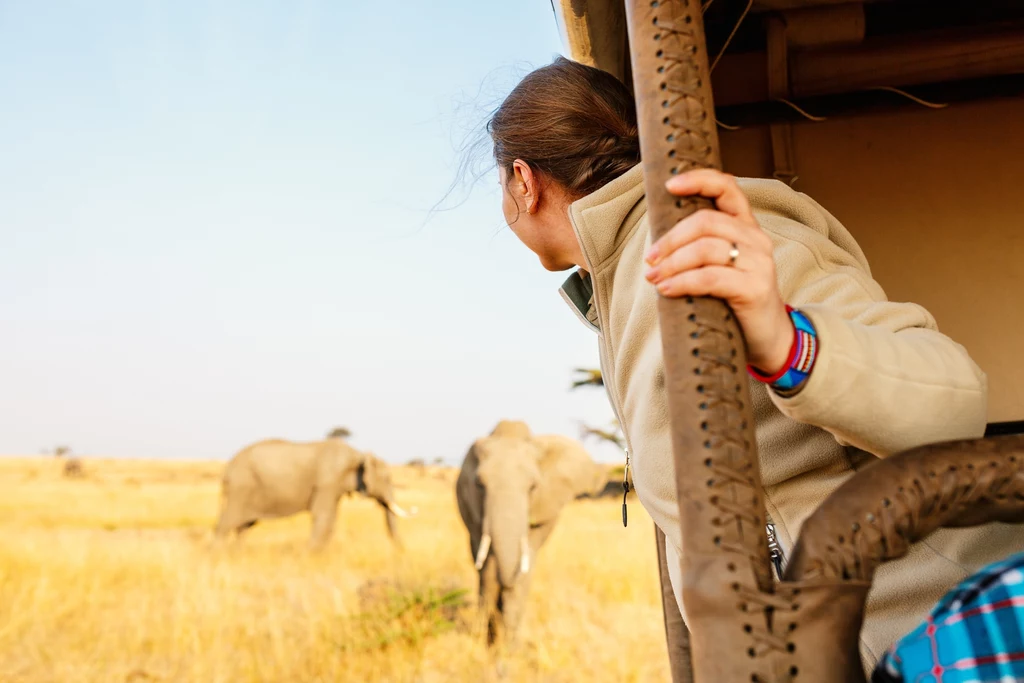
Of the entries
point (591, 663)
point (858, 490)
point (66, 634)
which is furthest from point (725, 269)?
point (66, 634)

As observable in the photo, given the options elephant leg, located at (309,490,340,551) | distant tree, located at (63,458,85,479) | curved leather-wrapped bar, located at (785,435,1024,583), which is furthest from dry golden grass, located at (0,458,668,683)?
distant tree, located at (63,458,85,479)

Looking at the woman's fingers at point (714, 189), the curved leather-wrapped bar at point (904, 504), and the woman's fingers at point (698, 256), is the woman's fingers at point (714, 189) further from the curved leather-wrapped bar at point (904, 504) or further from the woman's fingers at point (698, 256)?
the curved leather-wrapped bar at point (904, 504)

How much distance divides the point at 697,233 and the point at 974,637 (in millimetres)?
422

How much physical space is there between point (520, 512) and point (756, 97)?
6142 mm

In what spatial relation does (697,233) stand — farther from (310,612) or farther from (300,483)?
(300,483)

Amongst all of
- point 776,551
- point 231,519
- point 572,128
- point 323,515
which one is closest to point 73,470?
point 231,519

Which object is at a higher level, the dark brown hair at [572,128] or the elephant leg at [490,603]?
the dark brown hair at [572,128]

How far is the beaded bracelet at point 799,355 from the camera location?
0.80 meters

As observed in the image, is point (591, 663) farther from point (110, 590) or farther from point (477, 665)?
point (110, 590)

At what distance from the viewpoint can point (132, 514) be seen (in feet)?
73.5

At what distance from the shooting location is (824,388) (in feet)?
2.63

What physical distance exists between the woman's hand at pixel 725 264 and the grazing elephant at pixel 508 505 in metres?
7.65

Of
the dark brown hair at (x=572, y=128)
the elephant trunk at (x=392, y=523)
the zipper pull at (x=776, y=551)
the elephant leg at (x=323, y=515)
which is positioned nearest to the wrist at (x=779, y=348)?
the zipper pull at (x=776, y=551)

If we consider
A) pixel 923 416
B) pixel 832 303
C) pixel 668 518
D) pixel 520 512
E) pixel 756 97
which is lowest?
pixel 520 512
